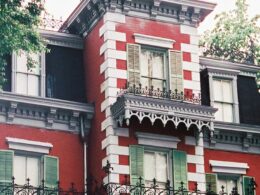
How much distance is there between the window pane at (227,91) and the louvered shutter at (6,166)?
862 centimetres

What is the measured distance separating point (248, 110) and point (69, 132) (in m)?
7.19

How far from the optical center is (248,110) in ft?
101

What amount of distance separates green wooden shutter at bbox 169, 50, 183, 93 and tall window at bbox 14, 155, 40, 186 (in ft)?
16.7

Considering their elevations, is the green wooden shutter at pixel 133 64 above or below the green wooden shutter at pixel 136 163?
above

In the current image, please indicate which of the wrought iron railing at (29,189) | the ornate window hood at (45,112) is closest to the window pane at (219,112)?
the ornate window hood at (45,112)

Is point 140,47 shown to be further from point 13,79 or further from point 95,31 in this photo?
point 13,79

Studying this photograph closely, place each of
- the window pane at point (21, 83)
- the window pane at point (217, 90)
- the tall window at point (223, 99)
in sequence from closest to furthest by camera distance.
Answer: the window pane at point (21, 83)
the tall window at point (223, 99)
the window pane at point (217, 90)

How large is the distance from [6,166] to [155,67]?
19.5ft

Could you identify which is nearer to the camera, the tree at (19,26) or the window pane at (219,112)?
the tree at (19,26)

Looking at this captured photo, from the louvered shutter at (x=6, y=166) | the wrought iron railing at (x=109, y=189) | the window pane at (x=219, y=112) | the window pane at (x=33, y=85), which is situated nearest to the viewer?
the wrought iron railing at (x=109, y=189)

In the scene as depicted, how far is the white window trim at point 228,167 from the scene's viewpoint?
94.7 feet

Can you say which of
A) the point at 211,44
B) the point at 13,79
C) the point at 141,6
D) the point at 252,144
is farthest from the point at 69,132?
the point at 211,44

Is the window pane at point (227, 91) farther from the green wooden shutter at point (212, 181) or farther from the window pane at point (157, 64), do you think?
the window pane at point (157, 64)

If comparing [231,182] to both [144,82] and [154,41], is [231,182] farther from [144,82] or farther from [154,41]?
[154,41]
